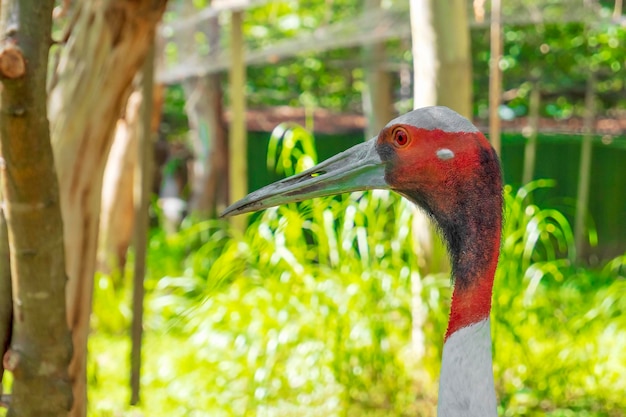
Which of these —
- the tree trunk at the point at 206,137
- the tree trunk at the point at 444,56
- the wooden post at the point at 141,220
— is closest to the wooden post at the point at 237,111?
the tree trunk at the point at 444,56

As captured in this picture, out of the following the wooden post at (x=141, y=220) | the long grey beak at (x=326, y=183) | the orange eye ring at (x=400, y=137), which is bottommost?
the wooden post at (x=141, y=220)

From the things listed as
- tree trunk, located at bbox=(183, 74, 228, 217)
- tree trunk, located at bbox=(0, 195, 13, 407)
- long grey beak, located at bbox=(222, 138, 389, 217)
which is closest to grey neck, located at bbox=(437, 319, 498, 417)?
long grey beak, located at bbox=(222, 138, 389, 217)

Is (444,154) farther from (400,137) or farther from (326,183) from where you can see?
(326,183)

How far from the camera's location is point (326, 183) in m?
1.91

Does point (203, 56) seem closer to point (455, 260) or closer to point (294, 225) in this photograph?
point (294, 225)

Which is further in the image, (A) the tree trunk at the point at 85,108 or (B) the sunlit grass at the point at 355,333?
(B) the sunlit grass at the point at 355,333

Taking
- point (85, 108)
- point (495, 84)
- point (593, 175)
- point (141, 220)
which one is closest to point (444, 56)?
point (495, 84)

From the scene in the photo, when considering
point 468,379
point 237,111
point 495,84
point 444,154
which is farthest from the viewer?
point 237,111

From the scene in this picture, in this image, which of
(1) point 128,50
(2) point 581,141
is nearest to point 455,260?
(1) point 128,50

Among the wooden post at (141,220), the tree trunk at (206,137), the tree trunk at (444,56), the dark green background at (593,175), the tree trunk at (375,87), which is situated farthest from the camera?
the dark green background at (593,175)

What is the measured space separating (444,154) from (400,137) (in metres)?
0.11

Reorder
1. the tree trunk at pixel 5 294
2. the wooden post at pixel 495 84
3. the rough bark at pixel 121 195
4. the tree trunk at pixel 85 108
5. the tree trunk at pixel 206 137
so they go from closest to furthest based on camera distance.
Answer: the tree trunk at pixel 5 294, the tree trunk at pixel 85 108, the wooden post at pixel 495 84, the rough bark at pixel 121 195, the tree trunk at pixel 206 137

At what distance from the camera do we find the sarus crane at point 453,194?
1.72 m

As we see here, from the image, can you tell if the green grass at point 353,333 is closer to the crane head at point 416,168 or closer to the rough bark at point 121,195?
the crane head at point 416,168
